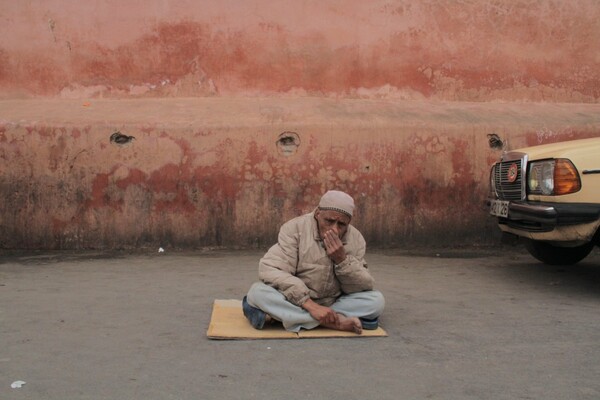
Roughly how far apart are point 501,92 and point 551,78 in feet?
2.42

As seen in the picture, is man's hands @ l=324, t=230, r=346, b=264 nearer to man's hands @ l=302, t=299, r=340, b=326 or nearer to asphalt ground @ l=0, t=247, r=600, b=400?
man's hands @ l=302, t=299, r=340, b=326

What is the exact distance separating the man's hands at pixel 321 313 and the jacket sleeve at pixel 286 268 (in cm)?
4

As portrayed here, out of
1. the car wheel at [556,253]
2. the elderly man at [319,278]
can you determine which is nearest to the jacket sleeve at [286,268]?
the elderly man at [319,278]

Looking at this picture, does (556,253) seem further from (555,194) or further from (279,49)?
(279,49)

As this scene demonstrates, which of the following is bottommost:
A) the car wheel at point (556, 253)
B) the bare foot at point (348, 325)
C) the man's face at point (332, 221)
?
the car wheel at point (556, 253)

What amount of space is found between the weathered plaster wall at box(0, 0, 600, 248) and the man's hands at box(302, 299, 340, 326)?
414 centimetres

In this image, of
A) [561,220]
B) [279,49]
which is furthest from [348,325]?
[279,49]

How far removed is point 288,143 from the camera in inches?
352

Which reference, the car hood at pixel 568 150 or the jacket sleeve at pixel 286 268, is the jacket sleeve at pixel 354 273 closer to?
the jacket sleeve at pixel 286 268

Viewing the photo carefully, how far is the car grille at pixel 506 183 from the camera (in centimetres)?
664

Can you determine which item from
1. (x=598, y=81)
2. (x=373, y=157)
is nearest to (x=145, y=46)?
(x=373, y=157)

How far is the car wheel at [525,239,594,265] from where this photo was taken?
7.80 metres

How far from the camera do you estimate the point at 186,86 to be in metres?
9.46

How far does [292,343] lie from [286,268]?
489mm
